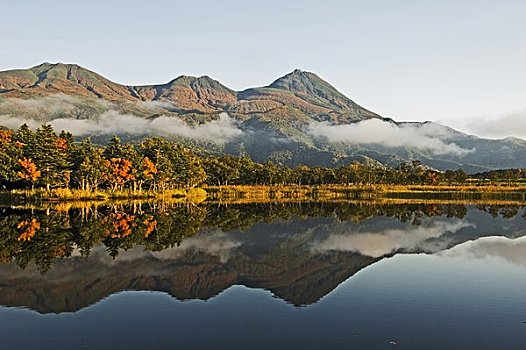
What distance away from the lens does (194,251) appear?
3672cm

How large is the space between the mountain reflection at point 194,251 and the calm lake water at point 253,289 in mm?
134

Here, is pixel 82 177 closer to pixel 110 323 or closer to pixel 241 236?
pixel 241 236

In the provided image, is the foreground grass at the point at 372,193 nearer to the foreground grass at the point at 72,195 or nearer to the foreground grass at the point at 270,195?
→ the foreground grass at the point at 270,195

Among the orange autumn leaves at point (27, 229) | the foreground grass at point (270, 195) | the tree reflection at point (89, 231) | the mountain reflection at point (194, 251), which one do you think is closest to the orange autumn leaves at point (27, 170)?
the foreground grass at point (270, 195)

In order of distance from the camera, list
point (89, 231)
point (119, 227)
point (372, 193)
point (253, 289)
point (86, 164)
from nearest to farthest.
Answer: point (253, 289)
point (89, 231)
point (119, 227)
point (86, 164)
point (372, 193)

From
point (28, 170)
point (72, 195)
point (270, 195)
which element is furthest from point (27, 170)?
point (270, 195)

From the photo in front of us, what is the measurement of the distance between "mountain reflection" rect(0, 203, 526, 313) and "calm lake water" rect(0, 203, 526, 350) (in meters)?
0.13

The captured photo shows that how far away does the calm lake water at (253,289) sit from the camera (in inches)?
675

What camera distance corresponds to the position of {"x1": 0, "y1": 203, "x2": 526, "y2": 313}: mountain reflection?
81.8ft

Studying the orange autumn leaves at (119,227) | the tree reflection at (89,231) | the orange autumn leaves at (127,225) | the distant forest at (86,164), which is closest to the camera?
the tree reflection at (89,231)

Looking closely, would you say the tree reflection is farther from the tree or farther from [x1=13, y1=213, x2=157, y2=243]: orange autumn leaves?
the tree

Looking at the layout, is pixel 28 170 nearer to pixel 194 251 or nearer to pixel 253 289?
pixel 194 251

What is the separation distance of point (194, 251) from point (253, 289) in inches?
497

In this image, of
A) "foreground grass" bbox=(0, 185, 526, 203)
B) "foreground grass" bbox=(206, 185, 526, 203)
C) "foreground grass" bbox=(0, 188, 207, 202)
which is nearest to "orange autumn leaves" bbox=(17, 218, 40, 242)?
"foreground grass" bbox=(0, 188, 207, 202)
